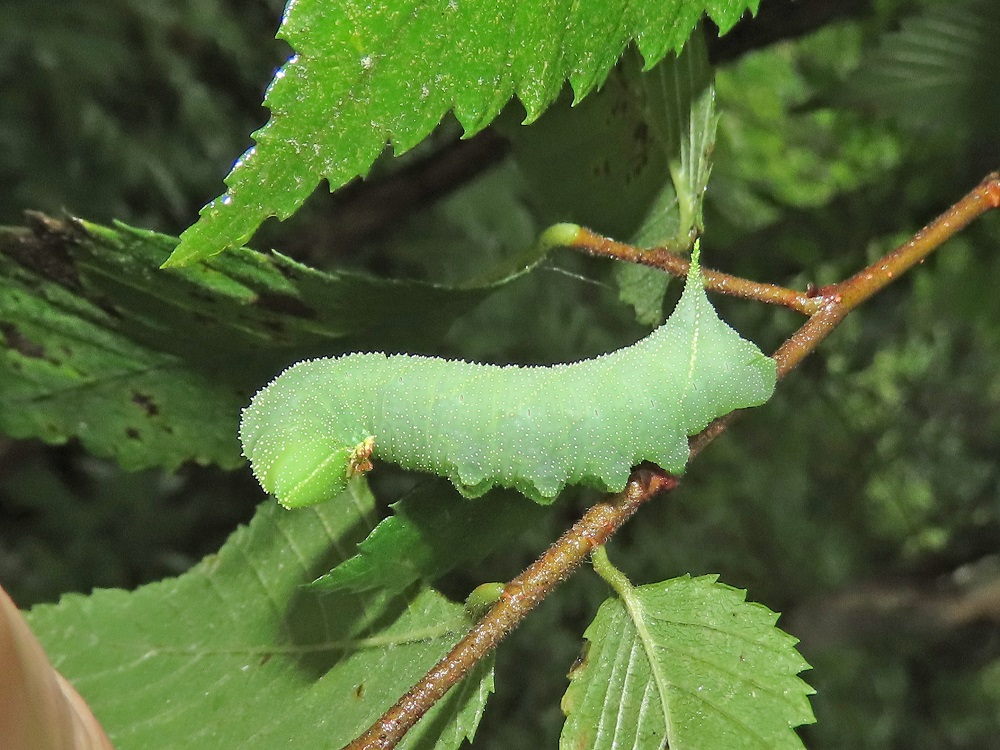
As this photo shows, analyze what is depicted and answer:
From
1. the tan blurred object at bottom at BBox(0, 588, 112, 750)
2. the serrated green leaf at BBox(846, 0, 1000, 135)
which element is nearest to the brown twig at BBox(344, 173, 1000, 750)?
the tan blurred object at bottom at BBox(0, 588, 112, 750)

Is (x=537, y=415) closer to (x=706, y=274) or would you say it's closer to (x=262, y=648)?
(x=706, y=274)

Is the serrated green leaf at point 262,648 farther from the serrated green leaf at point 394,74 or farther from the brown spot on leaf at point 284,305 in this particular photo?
the serrated green leaf at point 394,74

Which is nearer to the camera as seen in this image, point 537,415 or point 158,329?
point 537,415

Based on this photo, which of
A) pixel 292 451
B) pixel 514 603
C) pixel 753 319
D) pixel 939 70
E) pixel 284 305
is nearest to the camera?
pixel 514 603

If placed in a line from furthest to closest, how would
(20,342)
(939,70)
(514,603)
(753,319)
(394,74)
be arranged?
(753,319) → (939,70) → (20,342) → (514,603) → (394,74)

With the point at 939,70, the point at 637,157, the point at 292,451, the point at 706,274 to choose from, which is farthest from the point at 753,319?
the point at 292,451

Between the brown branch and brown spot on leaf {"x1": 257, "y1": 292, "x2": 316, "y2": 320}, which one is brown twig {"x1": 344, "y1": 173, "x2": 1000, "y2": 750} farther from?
brown spot on leaf {"x1": 257, "y1": 292, "x2": 316, "y2": 320}
